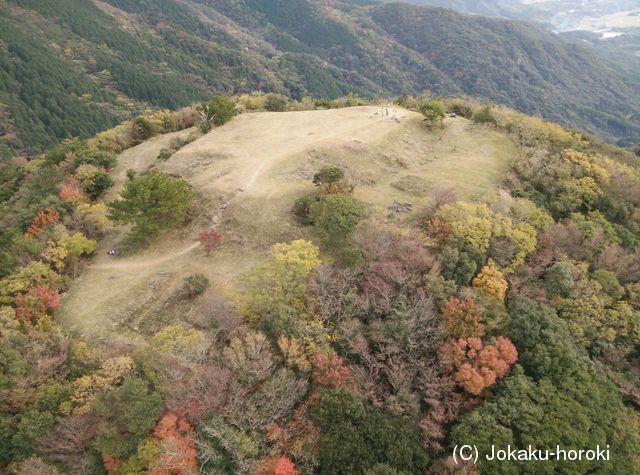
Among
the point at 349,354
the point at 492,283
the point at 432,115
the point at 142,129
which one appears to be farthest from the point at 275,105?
the point at 349,354

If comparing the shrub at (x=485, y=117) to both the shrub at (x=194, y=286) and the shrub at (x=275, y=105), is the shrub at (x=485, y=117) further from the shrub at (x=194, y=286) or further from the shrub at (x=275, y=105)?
the shrub at (x=194, y=286)

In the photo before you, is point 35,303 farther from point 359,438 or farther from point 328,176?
point 328,176

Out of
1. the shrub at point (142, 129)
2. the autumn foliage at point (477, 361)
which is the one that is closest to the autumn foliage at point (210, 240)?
the autumn foliage at point (477, 361)

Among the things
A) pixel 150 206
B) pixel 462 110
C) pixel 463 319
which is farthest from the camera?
pixel 462 110

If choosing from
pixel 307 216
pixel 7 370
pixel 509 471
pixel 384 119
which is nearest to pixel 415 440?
pixel 509 471

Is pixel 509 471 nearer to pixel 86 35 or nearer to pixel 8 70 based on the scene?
pixel 8 70
